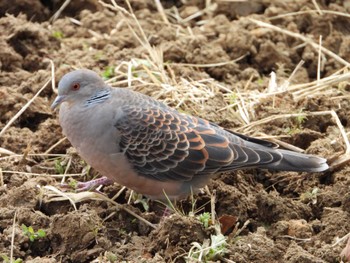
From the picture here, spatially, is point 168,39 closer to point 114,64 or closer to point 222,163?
point 114,64

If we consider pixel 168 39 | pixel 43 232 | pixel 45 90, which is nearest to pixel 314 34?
pixel 168 39

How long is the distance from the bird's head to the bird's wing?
28 cm

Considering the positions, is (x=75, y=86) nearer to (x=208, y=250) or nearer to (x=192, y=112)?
(x=192, y=112)

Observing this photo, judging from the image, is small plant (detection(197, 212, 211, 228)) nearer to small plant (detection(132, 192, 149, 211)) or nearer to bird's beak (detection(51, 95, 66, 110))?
small plant (detection(132, 192, 149, 211))

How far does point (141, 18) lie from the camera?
7785 millimetres

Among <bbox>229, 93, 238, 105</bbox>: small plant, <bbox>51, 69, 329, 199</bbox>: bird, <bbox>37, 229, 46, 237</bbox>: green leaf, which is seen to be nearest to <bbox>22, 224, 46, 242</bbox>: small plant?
<bbox>37, 229, 46, 237</bbox>: green leaf

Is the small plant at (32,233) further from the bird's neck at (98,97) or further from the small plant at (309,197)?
the small plant at (309,197)

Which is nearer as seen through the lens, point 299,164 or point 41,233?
point 41,233

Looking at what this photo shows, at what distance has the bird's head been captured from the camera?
5207 mm

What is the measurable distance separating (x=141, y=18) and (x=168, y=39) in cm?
51

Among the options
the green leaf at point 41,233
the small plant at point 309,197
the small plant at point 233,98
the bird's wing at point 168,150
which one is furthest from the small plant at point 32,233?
the small plant at point 233,98

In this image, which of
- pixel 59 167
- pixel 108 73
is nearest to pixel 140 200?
pixel 59 167

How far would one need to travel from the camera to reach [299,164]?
5.18 m

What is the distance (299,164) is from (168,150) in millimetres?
817
